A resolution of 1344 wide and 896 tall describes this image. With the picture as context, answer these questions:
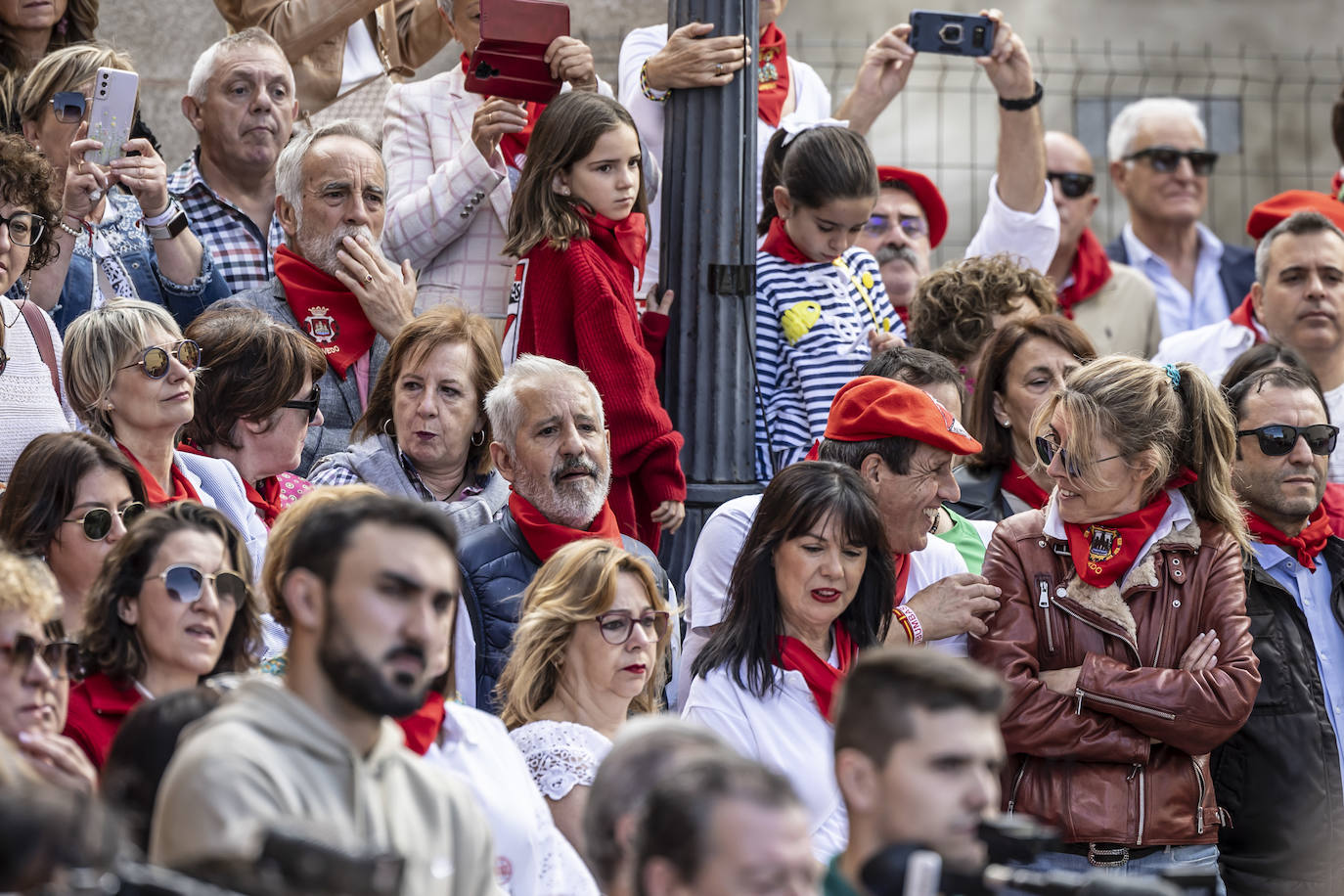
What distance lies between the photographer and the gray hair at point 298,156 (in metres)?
6.48

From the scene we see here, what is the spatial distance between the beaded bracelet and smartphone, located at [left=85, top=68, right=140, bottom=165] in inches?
67.4

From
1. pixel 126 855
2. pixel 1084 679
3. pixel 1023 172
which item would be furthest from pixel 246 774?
pixel 1023 172

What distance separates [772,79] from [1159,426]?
275 centimetres

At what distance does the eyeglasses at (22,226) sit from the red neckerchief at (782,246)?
249 cm

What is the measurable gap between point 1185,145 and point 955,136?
1962 millimetres

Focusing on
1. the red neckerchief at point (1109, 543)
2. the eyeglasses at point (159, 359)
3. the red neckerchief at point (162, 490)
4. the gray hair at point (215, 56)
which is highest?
the gray hair at point (215, 56)

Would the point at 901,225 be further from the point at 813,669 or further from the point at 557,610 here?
the point at 557,610

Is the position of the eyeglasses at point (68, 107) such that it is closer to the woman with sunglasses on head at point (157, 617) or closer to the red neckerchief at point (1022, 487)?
the woman with sunglasses on head at point (157, 617)

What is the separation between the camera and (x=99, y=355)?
5238 millimetres

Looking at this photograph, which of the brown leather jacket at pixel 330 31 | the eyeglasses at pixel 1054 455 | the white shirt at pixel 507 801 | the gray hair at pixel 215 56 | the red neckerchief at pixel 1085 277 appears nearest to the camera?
the white shirt at pixel 507 801

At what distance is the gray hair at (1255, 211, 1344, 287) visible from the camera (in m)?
7.23

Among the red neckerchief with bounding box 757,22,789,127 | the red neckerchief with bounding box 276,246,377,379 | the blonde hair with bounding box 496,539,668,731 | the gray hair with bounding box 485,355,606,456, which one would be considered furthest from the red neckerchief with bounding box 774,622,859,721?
the red neckerchief with bounding box 757,22,789,127

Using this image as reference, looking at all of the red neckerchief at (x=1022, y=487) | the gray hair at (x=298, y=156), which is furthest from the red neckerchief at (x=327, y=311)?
the red neckerchief at (x=1022, y=487)

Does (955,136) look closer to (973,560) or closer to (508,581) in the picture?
(973,560)
